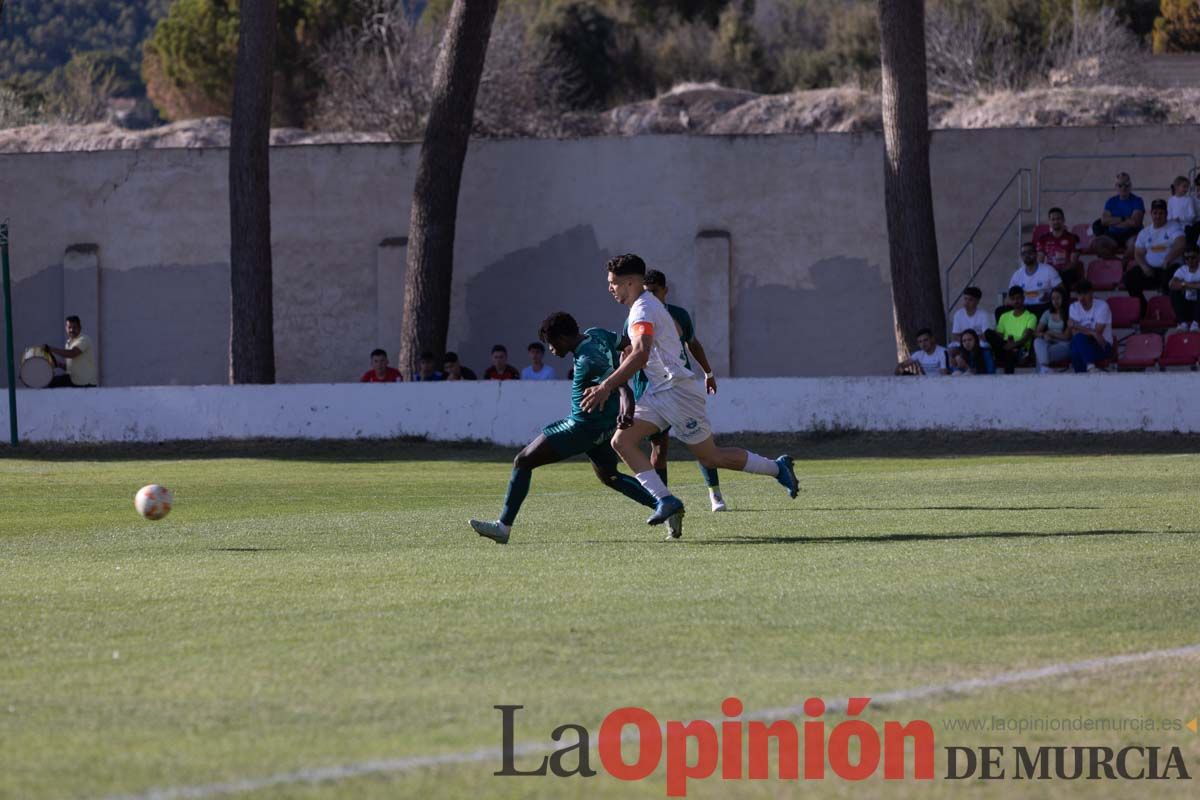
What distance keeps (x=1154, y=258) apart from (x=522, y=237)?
40.4ft

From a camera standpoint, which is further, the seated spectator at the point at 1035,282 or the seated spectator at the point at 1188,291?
the seated spectator at the point at 1035,282

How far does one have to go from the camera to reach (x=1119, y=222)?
27.3 m

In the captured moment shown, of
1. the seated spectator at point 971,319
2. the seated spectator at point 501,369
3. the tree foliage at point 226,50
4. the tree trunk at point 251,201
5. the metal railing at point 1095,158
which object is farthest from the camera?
the tree foliage at point 226,50

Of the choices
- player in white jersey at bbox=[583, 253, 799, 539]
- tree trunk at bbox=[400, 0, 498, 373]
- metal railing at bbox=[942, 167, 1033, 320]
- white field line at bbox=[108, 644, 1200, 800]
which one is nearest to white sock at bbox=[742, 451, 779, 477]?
player in white jersey at bbox=[583, 253, 799, 539]

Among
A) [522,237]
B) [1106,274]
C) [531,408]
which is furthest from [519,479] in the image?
[522,237]

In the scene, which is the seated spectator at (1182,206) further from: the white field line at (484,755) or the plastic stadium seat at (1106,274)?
the white field line at (484,755)

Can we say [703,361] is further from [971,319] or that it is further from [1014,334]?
[971,319]

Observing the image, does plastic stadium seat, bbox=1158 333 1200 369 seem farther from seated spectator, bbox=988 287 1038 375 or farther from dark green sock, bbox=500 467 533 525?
dark green sock, bbox=500 467 533 525

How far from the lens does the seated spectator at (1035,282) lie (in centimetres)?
2520

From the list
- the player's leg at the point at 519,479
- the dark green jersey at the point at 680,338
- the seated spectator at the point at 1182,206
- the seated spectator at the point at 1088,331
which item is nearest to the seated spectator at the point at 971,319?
the seated spectator at the point at 1088,331

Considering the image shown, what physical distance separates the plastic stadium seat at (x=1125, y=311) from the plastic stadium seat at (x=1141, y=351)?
78cm

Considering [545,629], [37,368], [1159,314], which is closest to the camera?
[545,629]

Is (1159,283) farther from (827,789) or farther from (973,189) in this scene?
(827,789)

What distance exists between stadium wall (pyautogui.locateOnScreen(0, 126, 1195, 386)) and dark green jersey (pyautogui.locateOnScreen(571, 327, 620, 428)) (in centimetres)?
2093
